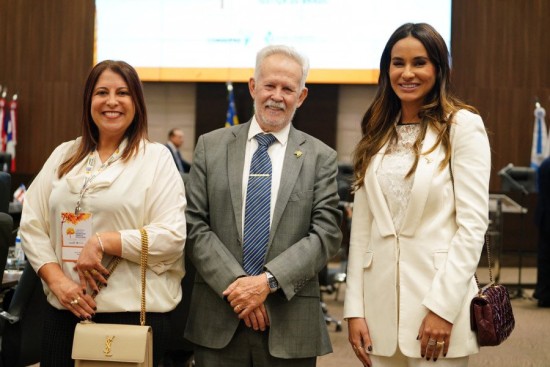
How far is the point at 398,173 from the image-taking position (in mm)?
2389

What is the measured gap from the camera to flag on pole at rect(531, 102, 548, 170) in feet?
36.2

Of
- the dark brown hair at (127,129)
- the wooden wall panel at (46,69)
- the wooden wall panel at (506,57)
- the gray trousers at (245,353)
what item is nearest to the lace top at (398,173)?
the gray trousers at (245,353)

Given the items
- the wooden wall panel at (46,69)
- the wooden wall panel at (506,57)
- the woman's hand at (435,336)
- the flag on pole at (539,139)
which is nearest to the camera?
the woman's hand at (435,336)

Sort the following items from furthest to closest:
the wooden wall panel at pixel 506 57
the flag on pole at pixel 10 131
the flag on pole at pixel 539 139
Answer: the flag on pole at pixel 10 131 < the wooden wall panel at pixel 506 57 < the flag on pole at pixel 539 139

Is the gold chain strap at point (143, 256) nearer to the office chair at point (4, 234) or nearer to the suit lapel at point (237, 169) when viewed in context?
the suit lapel at point (237, 169)

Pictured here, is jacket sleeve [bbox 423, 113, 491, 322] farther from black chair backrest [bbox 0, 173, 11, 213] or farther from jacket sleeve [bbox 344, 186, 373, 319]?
black chair backrest [bbox 0, 173, 11, 213]

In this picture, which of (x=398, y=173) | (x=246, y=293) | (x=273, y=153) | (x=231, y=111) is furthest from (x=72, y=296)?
(x=231, y=111)

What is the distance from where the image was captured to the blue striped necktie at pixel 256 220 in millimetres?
2561

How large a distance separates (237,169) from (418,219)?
2.19ft

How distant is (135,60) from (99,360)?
33.1 feet

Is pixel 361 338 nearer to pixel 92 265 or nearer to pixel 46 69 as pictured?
pixel 92 265

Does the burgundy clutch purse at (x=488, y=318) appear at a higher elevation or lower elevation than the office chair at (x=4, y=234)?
lower

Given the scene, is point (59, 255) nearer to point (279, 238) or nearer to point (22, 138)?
point (279, 238)

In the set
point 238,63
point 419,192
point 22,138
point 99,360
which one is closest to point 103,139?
point 99,360
